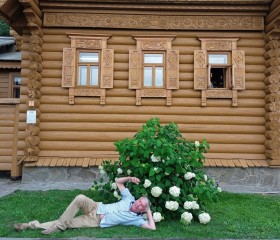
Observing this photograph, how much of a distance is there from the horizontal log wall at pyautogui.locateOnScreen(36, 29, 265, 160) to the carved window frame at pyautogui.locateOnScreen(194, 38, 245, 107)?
0.16 m

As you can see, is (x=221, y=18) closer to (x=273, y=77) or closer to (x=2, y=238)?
(x=273, y=77)

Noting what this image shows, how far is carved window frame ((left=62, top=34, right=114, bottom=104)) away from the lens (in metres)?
9.05

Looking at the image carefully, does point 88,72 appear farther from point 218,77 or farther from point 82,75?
point 218,77

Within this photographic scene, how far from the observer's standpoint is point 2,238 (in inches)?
174

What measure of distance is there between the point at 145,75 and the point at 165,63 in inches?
26.9

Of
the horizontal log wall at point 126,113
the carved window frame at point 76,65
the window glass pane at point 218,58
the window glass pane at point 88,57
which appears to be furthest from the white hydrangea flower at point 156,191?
the window glass pane at point 218,58

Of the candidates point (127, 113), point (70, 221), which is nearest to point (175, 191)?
point (70, 221)

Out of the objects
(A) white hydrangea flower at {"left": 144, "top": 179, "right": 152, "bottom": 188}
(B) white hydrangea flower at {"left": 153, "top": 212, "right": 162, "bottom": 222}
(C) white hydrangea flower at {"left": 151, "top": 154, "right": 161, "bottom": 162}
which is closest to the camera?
(B) white hydrangea flower at {"left": 153, "top": 212, "right": 162, "bottom": 222}

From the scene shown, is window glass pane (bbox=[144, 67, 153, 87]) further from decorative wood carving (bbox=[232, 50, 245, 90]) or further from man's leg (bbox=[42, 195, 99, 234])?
man's leg (bbox=[42, 195, 99, 234])

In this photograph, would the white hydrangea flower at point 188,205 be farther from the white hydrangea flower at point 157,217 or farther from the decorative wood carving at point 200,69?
the decorative wood carving at point 200,69

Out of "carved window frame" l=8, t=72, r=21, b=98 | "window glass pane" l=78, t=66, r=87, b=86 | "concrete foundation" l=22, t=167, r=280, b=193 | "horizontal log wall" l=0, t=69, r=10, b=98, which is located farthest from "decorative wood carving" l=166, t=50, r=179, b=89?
"horizontal log wall" l=0, t=69, r=10, b=98

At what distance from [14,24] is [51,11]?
1.13m

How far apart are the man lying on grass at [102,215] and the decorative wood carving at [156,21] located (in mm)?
5764

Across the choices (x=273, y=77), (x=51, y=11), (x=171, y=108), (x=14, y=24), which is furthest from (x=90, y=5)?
(x=273, y=77)
